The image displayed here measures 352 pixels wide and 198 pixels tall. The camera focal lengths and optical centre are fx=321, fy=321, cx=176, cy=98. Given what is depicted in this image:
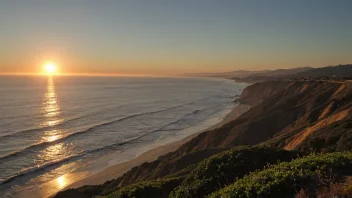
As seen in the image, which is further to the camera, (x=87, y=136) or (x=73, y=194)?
(x=87, y=136)

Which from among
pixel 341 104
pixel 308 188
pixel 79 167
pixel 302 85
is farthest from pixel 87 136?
pixel 302 85

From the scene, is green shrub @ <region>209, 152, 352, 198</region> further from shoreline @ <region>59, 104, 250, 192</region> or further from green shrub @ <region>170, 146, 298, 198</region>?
shoreline @ <region>59, 104, 250, 192</region>

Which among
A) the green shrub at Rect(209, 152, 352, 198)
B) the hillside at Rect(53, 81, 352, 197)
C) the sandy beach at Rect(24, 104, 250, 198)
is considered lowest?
the sandy beach at Rect(24, 104, 250, 198)

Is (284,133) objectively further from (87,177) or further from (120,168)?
(87,177)

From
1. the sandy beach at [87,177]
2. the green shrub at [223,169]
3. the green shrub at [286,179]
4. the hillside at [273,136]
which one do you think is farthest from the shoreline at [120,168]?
the green shrub at [286,179]

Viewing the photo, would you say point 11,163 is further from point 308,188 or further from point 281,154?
point 308,188

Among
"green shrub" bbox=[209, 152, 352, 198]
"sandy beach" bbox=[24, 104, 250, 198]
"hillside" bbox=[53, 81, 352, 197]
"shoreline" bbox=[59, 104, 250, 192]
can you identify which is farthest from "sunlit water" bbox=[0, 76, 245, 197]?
"green shrub" bbox=[209, 152, 352, 198]
